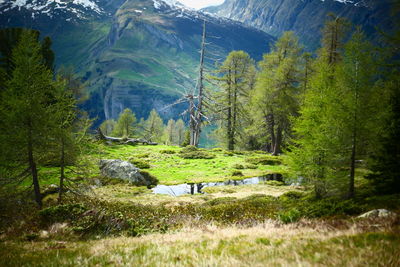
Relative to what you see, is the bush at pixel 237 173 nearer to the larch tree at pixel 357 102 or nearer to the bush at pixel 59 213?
the larch tree at pixel 357 102

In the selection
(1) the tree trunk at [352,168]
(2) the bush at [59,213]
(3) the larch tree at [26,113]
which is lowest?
(2) the bush at [59,213]

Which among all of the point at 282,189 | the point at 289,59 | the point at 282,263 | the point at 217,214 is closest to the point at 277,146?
the point at 289,59

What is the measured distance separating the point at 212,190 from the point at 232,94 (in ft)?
83.5

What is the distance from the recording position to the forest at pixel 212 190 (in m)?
4.38

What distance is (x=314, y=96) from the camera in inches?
572

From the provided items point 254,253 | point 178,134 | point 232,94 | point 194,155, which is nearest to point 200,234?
point 254,253

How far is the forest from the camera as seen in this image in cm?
438

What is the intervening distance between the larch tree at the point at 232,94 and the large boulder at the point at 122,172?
2065 centimetres

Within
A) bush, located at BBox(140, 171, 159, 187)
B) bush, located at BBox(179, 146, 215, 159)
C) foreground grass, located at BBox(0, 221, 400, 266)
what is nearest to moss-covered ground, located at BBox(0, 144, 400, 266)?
foreground grass, located at BBox(0, 221, 400, 266)

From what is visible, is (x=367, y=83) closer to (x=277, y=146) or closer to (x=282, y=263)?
(x=282, y=263)

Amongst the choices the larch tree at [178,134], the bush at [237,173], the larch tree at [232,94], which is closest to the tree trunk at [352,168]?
the bush at [237,173]

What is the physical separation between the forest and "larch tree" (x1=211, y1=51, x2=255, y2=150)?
14.2 meters

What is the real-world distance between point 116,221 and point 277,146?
1146 inches

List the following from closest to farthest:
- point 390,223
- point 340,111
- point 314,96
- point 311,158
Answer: point 390,223, point 340,111, point 311,158, point 314,96
